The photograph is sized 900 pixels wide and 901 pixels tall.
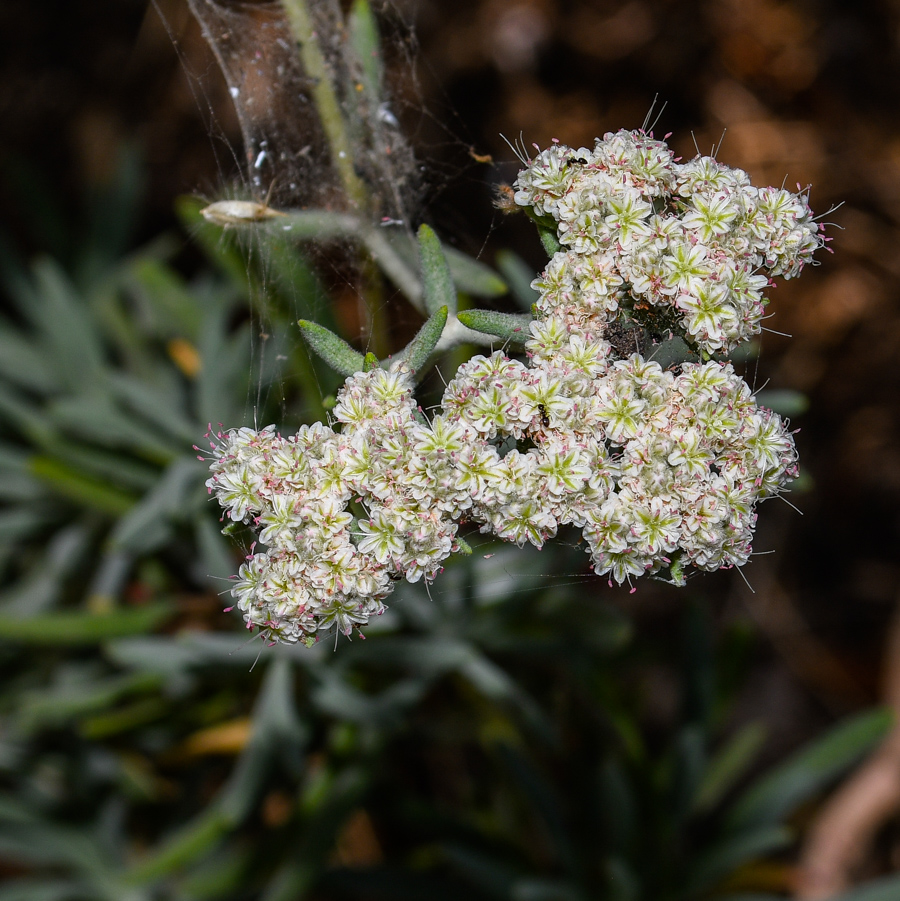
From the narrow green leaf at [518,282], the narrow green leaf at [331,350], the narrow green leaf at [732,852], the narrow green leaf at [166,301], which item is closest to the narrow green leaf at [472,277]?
the narrow green leaf at [518,282]

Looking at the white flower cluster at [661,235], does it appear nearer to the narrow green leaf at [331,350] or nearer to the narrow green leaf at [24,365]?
the narrow green leaf at [331,350]

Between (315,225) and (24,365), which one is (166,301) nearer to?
(24,365)

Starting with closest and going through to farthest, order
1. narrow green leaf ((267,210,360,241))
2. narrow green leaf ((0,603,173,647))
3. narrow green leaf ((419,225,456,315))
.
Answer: narrow green leaf ((419,225,456,315))
narrow green leaf ((267,210,360,241))
narrow green leaf ((0,603,173,647))

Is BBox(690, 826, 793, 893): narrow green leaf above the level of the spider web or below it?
below

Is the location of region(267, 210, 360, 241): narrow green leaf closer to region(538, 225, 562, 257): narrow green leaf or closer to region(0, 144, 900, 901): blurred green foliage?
region(0, 144, 900, 901): blurred green foliage

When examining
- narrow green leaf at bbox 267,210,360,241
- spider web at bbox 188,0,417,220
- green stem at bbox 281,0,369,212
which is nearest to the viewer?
narrow green leaf at bbox 267,210,360,241

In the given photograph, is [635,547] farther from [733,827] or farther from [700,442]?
[733,827]

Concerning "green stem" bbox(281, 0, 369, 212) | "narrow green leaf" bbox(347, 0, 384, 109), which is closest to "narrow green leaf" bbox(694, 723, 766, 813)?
"green stem" bbox(281, 0, 369, 212)

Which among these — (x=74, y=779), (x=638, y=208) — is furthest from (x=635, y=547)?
(x=74, y=779)
